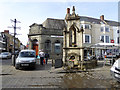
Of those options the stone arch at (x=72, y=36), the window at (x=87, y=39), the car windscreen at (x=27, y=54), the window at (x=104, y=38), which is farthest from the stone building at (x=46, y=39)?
A: the window at (x=104, y=38)

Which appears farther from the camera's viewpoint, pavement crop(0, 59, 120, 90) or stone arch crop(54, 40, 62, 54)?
stone arch crop(54, 40, 62, 54)

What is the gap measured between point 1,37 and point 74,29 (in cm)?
4598

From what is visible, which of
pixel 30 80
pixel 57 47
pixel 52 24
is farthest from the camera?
pixel 52 24

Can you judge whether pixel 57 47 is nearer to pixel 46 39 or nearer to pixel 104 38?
pixel 46 39

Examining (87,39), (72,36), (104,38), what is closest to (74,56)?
(72,36)

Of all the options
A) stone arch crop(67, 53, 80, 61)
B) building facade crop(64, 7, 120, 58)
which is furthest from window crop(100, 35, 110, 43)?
stone arch crop(67, 53, 80, 61)

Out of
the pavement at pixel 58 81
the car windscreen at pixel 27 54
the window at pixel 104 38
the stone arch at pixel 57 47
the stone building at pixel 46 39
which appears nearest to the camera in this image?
the pavement at pixel 58 81

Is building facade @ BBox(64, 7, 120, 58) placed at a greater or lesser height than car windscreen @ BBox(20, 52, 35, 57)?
greater

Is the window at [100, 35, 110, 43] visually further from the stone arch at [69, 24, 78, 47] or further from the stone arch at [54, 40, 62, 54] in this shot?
the stone arch at [69, 24, 78, 47]

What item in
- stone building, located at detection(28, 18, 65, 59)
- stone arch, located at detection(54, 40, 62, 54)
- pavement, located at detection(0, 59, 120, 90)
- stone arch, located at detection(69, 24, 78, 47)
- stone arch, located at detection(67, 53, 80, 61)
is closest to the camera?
pavement, located at detection(0, 59, 120, 90)

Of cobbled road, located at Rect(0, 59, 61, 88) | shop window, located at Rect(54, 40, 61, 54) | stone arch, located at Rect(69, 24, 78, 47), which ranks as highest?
stone arch, located at Rect(69, 24, 78, 47)

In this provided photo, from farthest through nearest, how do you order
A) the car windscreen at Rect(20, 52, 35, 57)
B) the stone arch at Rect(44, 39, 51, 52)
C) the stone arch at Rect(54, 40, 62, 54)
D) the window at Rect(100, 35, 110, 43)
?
the window at Rect(100, 35, 110, 43), the stone arch at Rect(54, 40, 62, 54), the stone arch at Rect(44, 39, 51, 52), the car windscreen at Rect(20, 52, 35, 57)

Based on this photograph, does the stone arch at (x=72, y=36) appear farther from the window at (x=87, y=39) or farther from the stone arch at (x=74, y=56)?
the window at (x=87, y=39)

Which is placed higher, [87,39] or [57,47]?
[87,39]
